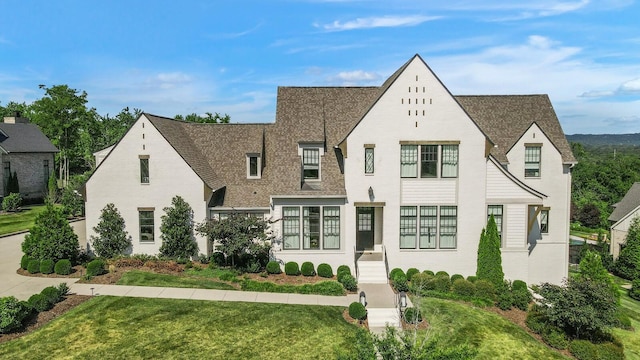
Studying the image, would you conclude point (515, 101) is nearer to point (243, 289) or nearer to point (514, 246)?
point (514, 246)

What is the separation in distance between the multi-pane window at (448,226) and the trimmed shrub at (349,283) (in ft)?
20.0

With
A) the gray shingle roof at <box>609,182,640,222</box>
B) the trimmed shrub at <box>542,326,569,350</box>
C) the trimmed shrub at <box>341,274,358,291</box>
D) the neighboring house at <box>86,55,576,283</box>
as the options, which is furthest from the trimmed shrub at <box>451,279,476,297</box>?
the gray shingle roof at <box>609,182,640,222</box>

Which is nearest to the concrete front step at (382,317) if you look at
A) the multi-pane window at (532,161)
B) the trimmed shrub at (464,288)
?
the trimmed shrub at (464,288)

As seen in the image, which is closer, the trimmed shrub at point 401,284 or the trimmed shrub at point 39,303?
the trimmed shrub at point 39,303

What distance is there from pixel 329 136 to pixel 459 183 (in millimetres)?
8045

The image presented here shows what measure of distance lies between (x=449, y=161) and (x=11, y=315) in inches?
840

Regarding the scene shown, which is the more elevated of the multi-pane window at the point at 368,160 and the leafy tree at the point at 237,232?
the multi-pane window at the point at 368,160

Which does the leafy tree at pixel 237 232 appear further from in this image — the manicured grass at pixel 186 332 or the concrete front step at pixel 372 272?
the concrete front step at pixel 372 272

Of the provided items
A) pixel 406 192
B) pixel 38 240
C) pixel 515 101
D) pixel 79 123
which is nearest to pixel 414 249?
pixel 406 192

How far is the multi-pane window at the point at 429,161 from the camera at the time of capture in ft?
82.6

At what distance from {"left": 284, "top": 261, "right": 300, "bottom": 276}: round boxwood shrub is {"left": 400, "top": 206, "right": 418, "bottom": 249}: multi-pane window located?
6020 mm

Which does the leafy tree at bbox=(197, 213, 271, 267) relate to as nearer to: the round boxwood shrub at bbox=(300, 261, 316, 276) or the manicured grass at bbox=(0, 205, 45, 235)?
the round boxwood shrub at bbox=(300, 261, 316, 276)

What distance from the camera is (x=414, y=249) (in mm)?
25531

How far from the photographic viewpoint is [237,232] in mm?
23797
